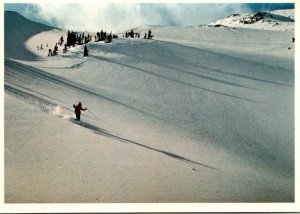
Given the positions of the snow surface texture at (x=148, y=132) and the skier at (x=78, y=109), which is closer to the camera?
the snow surface texture at (x=148, y=132)

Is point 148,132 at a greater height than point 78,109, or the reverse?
point 78,109

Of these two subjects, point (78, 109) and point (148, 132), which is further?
point (148, 132)

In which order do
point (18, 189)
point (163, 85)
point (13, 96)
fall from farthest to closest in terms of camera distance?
point (163, 85) < point (13, 96) < point (18, 189)

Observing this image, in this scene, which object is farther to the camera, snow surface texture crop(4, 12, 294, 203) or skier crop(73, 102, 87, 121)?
skier crop(73, 102, 87, 121)
